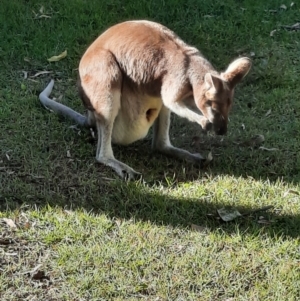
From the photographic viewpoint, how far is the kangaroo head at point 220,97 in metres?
4.28

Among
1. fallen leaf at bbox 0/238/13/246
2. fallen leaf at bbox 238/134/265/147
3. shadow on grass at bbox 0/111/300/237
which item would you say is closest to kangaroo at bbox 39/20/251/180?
shadow on grass at bbox 0/111/300/237

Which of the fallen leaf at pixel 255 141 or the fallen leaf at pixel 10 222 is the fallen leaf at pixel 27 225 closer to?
the fallen leaf at pixel 10 222

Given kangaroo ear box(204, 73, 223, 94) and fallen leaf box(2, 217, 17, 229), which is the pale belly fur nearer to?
kangaroo ear box(204, 73, 223, 94)

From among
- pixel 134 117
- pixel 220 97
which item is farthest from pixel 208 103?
pixel 134 117

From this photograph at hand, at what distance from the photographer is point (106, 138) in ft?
15.4

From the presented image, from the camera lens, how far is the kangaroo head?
4277 mm

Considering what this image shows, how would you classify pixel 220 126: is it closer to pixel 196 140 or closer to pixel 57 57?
pixel 196 140

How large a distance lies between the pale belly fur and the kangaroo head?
1.67 feet

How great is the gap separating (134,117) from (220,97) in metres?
0.75

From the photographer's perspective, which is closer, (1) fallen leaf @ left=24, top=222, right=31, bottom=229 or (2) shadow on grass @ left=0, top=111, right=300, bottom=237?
(1) fallen leaf @ left=24, top=222, right=31, bottom=229

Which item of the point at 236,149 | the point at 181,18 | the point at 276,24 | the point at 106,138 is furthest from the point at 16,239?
the point at 276,24

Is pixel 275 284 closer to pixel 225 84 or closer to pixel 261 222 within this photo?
pixel 261 222

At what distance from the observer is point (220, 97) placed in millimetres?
4289

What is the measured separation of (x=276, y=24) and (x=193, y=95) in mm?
2824
